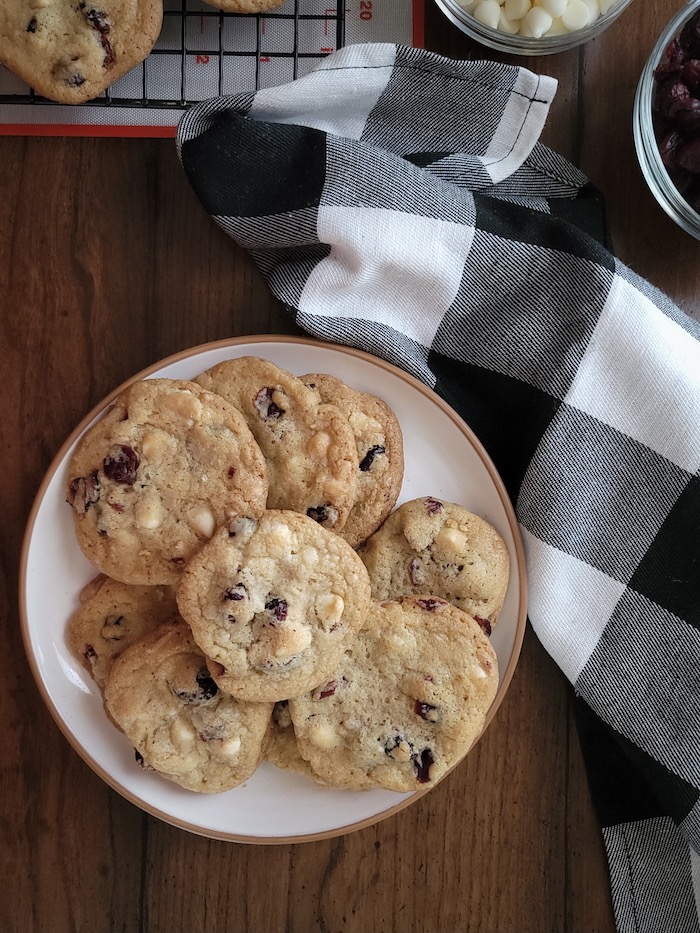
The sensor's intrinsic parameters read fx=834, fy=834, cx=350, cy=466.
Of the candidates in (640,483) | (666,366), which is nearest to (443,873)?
(640,483)

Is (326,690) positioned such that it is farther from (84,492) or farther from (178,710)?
(84,492)

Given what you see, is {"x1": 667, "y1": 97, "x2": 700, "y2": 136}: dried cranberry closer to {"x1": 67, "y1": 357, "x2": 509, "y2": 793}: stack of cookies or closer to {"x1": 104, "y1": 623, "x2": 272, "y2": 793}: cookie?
{"x1": 67, "y1": 357, "x2": 509, "y2": 793}: stack of cookies

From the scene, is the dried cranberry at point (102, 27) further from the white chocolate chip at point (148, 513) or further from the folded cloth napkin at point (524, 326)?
the white chocolate chip at point (148, 513)

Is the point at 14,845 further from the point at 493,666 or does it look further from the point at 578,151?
the point at 578,151

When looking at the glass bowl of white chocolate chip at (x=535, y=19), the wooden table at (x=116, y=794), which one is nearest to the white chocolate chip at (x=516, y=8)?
the glass bowl of white chocolate chip at (x=535, y=19)

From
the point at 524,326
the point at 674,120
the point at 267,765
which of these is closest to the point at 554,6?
the point at 674,120

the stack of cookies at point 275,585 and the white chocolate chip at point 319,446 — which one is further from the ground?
the white chocolate chip at point 319,446

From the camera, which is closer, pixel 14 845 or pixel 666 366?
pixel 666 366
